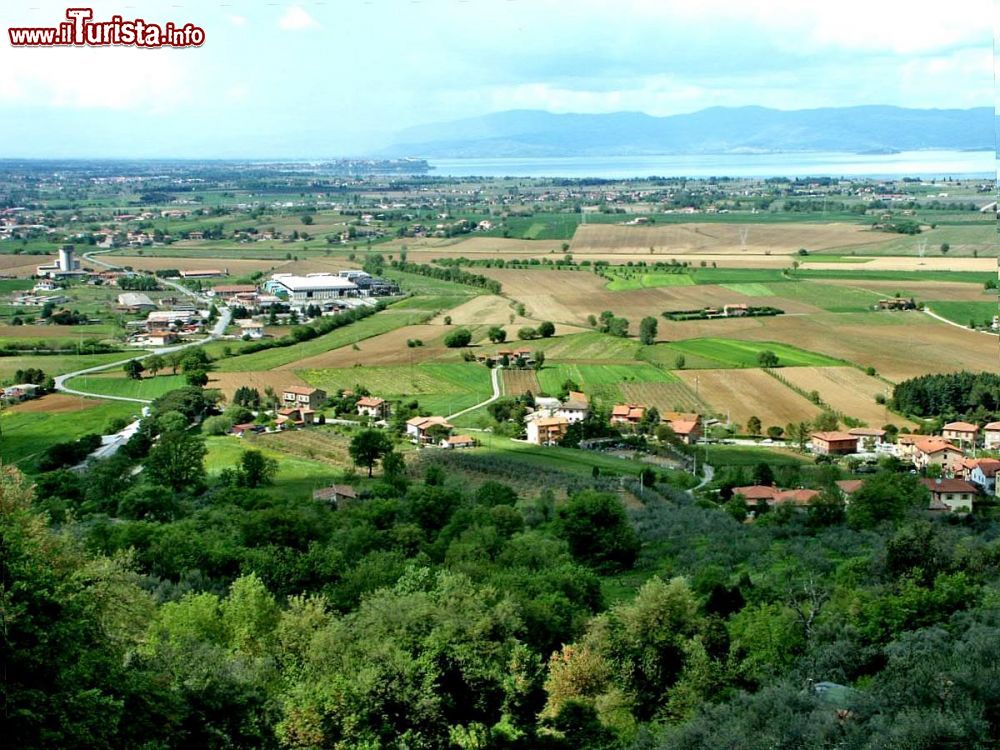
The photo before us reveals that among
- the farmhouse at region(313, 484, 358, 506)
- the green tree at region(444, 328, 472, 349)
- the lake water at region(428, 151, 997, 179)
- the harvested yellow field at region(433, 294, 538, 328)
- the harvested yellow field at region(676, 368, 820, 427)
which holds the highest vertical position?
the lake water at region(428, 151, 997, 179)

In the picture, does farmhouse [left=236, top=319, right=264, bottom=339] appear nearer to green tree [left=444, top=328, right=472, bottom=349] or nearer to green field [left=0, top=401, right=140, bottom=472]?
green tree [left=444, top=328, right=472, bottom=349]

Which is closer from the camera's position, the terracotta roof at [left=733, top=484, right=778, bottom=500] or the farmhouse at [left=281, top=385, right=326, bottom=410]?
the terracotta roof at [left=733, top=484, right=778, bottom=500]

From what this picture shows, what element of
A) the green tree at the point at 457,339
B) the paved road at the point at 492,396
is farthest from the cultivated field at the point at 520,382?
the green tree at the point at 457,339

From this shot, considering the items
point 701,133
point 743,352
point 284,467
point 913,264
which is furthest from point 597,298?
point 701,133

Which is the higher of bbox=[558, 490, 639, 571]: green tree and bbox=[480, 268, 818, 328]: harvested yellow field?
bbox=[480, 268, 818, 328]: harvested yellow field

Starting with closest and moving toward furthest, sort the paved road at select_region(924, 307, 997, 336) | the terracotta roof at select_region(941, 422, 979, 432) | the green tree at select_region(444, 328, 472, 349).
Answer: the terracotta roof at select_region(941, 422, 979, 432) < the paved road at select_region(924, 307, 997, 336) < the green tree at select_region(444, 328, 472, 349)

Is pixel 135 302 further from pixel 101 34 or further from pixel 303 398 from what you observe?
pixel 101 34

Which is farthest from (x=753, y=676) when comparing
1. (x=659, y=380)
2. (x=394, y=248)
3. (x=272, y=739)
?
(x=394, y=248)

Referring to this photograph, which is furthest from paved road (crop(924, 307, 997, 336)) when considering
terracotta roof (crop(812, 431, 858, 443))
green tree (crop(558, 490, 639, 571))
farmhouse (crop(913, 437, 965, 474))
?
green tree (crop(558, 490, 639, 571))
